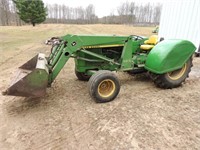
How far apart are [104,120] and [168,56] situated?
2.07 metres

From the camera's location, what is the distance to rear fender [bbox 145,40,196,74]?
4.21 m

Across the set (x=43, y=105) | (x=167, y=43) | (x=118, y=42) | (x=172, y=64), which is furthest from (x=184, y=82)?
(x=43, y=105)

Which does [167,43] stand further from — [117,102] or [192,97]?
[117,102]

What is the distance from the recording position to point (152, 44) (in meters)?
5.00

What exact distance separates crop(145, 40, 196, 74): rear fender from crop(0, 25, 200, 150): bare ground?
0.55m

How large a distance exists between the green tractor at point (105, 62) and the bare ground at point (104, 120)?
13.1 inches

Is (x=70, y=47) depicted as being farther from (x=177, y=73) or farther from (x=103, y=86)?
(x=177, y=73)

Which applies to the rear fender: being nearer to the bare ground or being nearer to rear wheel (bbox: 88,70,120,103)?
the bare ground

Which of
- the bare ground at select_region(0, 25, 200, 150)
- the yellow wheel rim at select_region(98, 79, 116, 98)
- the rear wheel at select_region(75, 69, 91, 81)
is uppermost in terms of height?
the yellow wheel rim at select_region(98, 79, 116, 98)

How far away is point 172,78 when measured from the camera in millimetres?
4609

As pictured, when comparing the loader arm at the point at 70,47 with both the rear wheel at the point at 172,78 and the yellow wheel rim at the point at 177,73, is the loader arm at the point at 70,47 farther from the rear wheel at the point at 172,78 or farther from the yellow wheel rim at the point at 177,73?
the yellow wheel rim at the point at 177,73

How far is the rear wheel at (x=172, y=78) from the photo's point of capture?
4.43 metres

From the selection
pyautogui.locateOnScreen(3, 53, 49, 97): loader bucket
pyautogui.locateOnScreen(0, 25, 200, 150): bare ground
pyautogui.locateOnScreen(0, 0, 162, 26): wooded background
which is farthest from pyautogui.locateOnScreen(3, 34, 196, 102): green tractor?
pyautogui.locateOnScreen(0, 0, 162, 26): wooded background

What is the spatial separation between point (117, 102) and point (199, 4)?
20.2 feet
